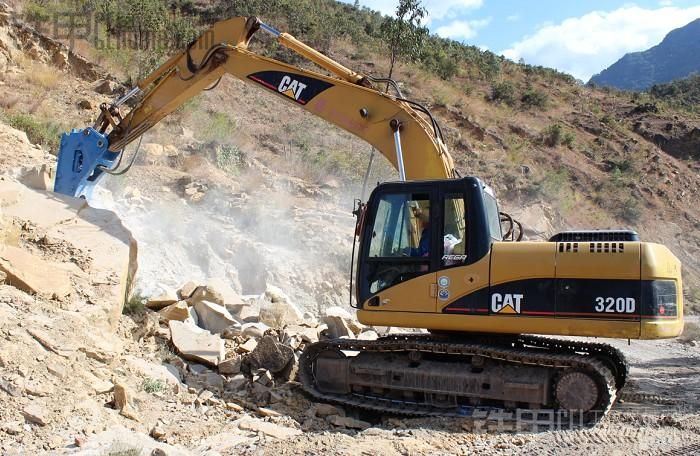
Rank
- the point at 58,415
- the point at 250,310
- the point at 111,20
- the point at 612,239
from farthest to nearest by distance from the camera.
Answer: the point at 111,20, the point at 250,310, the point at 612,239, the point at 58,415

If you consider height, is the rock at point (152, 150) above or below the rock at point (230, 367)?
above

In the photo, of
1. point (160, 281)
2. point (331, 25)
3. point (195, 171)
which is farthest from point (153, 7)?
point (160, 281)

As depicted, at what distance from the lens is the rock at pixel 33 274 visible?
251 inches

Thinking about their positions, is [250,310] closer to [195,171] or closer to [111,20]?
[195,171]

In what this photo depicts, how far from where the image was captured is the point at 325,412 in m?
6.75

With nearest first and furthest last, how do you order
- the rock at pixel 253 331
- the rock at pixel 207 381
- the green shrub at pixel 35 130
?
1. the rock at pixel 207 381
2. the rock at pixel 253 331
3. the green shrub at pixel 35 130

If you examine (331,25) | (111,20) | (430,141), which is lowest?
(430,141)

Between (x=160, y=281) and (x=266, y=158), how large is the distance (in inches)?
319

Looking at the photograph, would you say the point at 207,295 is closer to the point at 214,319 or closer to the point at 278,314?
the point at 214,319

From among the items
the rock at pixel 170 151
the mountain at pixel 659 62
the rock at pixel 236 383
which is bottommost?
the rock at pixel 236 383

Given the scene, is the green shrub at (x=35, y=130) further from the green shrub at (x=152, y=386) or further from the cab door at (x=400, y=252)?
the cab door at (x=400, y=252)

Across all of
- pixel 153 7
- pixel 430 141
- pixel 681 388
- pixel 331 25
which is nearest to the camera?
pixel 430 141

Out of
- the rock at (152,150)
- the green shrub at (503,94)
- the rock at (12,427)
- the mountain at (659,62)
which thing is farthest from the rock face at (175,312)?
the mountain at (659,62)

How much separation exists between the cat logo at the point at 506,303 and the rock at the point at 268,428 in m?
2.19
